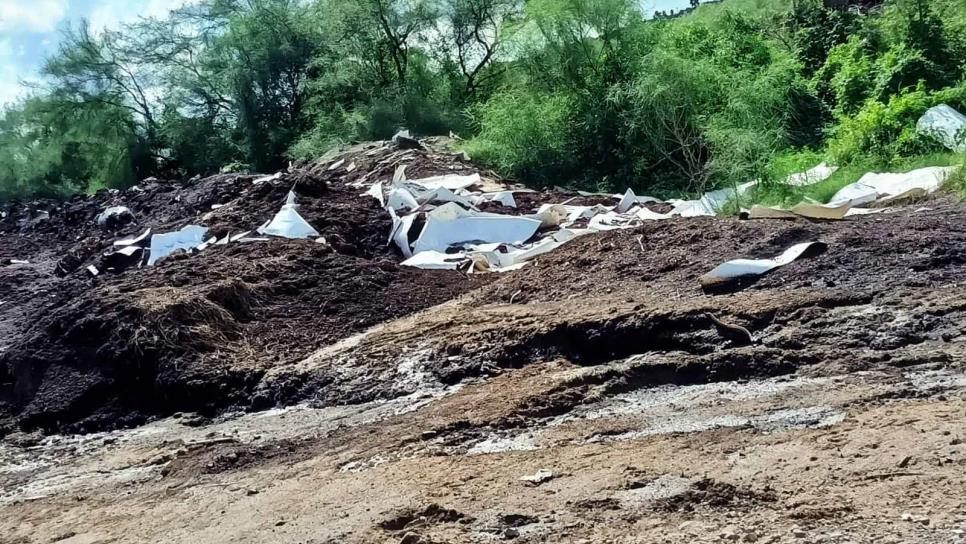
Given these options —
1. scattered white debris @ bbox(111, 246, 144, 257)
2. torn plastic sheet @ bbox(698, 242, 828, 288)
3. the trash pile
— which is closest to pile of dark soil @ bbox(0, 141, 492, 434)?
the trash pile

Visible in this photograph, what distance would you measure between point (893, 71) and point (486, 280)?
8.94 metres

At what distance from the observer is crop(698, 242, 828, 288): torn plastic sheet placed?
22.8 feet

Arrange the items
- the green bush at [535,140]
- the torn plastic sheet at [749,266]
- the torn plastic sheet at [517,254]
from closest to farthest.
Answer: the torn plastic sheet at [749,266] → the torn plastic sheet at [517,254] → the green bush at [535,140]

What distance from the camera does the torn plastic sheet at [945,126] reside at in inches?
448

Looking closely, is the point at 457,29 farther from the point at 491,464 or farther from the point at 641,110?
the point at 491,464

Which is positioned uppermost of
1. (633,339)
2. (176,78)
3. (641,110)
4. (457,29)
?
(176,78)

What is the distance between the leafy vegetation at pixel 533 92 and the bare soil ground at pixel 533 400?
481 centimetres

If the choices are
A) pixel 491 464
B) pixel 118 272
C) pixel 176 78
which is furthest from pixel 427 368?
pixel 176 78

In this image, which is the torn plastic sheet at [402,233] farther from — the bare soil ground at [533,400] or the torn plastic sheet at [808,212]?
the torn plastic sheet at [808,212]

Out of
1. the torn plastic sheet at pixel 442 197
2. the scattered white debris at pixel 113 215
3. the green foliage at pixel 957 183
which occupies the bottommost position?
the green foliage at pixel 957 183

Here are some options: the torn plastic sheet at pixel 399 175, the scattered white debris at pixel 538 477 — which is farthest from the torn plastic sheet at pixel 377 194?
the scattered white debris at pixel 538 477

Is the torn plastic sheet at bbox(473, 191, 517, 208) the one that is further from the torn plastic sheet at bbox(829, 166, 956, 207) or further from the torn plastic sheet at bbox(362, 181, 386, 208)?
the torn plastic sheet at bbox(829, 166, 956, 207)

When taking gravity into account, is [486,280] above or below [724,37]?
below

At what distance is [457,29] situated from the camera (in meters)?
23.8
